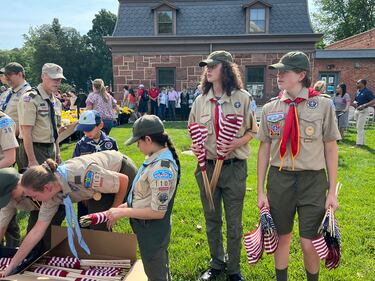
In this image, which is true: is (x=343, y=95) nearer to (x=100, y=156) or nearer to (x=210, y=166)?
(x=210, y=166)

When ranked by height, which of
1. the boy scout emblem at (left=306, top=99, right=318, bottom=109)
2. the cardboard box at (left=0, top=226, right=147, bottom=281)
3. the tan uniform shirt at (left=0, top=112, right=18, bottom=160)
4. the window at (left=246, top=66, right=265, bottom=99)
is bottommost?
the cardboard box at (left=0, top=226, right=147, bottom=281)

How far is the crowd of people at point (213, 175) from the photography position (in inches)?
98.0

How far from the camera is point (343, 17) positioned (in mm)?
42062

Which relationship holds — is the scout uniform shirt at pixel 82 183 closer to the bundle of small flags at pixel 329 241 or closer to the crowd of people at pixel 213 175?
the crowd of people at pixel 213 175

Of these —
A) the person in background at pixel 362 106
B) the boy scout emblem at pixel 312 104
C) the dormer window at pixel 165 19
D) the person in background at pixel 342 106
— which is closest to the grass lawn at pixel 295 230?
the boy scout emblem at pixel 312 104

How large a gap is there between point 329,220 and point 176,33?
16.3 metres

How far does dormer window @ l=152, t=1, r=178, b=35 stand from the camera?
17.6 m

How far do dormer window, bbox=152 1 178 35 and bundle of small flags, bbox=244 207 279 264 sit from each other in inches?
630

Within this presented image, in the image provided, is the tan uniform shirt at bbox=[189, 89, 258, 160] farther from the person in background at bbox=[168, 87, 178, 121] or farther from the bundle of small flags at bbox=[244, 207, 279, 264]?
the person in background at bbox=[168, 87, 178, 121]

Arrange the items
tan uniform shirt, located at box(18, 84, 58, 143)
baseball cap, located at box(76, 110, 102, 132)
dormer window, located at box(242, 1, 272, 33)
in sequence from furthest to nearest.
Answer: dormer window, located at box(242, 1, 272, 33) → tan uniform shirt, located at box(18, 84, 58, 143) → baseball cap, located at box(76, 110, 102, 132)

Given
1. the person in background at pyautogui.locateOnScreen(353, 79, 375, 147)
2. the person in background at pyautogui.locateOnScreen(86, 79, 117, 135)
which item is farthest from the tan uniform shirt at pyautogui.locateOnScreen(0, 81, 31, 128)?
the person in background at pyautogui.locateOnScreen(353, 79, 375, 147)

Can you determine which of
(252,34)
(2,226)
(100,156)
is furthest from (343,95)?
(2,226)

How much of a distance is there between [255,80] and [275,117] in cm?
1554

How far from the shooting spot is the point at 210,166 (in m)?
3.32
